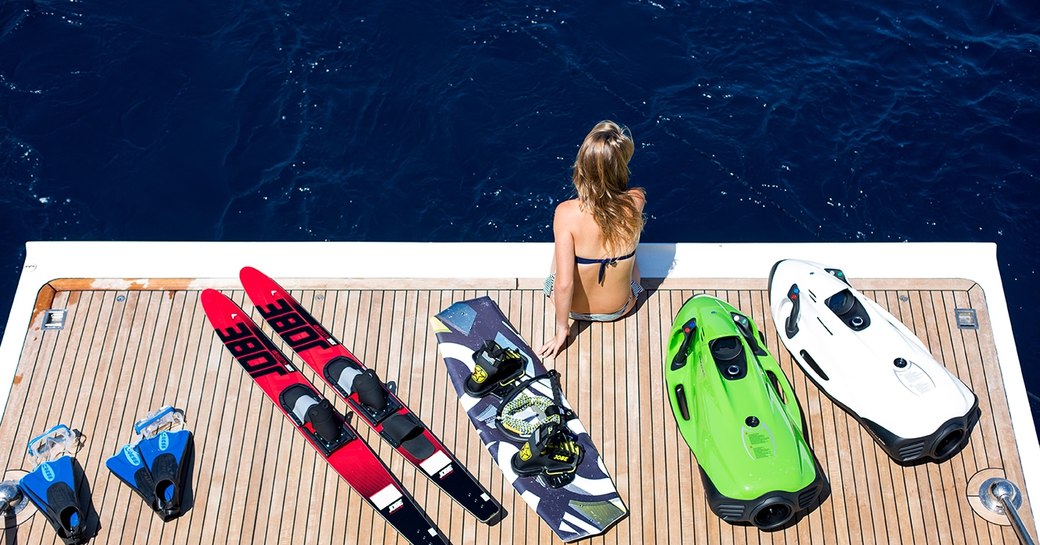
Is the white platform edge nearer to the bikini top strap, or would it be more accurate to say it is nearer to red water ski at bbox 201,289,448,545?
red water ski at bbox 201,289,448,545

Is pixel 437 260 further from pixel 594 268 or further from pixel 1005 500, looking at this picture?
pixel 1005 500

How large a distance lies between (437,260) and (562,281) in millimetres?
1859

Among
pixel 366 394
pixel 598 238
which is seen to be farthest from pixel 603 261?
pixel 366 394

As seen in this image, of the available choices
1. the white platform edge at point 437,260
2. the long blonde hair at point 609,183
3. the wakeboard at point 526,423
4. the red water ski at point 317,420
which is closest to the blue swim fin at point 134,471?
the red water ski at point 317,420

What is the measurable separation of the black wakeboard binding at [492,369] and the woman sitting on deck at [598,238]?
361mm

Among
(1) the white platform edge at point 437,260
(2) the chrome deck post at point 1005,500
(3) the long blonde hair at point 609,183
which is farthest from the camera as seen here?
(1) the white platform edge at point 437,260

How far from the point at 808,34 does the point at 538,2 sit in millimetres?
4246

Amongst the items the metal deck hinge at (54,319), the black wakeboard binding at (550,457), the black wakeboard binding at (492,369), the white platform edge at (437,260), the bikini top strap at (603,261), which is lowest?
the black wakeboard binding at (550,457)

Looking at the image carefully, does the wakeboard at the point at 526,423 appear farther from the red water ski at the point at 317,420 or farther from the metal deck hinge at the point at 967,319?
the metal deck hinge at the point at 967,319

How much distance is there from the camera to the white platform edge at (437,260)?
Result: 29.5 ft

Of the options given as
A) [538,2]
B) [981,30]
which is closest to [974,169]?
[981,30]

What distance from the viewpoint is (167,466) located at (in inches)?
301

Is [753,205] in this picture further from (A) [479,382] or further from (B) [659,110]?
(A) [479,382]

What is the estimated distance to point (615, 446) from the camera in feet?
26.0
